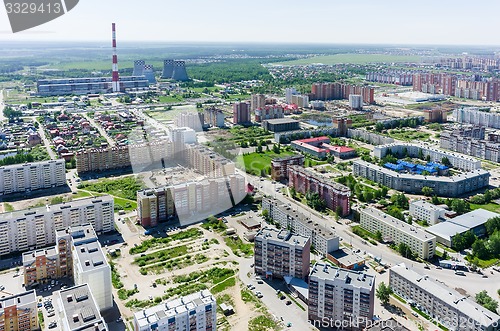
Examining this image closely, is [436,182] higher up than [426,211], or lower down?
higher up

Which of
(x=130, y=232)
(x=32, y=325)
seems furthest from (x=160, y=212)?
(x=32, y=325)

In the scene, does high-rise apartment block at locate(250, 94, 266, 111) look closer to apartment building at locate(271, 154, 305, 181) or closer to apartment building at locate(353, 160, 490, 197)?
apartment building at locate(271, 154, 305, 181)

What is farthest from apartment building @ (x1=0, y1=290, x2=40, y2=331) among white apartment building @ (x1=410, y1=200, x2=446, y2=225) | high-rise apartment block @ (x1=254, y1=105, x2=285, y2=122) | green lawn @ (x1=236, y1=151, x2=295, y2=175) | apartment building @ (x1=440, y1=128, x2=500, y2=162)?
high-rise apartment block @ (x1=254, y1=105, x2=285, y2=122)

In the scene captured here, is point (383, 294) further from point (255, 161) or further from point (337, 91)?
point (337, 91)

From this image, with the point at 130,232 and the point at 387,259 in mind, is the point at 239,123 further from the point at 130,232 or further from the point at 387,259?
the point at 387,259

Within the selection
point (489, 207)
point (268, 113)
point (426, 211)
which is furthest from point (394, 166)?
point (268, 113)

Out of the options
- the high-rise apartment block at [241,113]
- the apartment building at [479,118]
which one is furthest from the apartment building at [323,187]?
the apartment building at [479,118]
